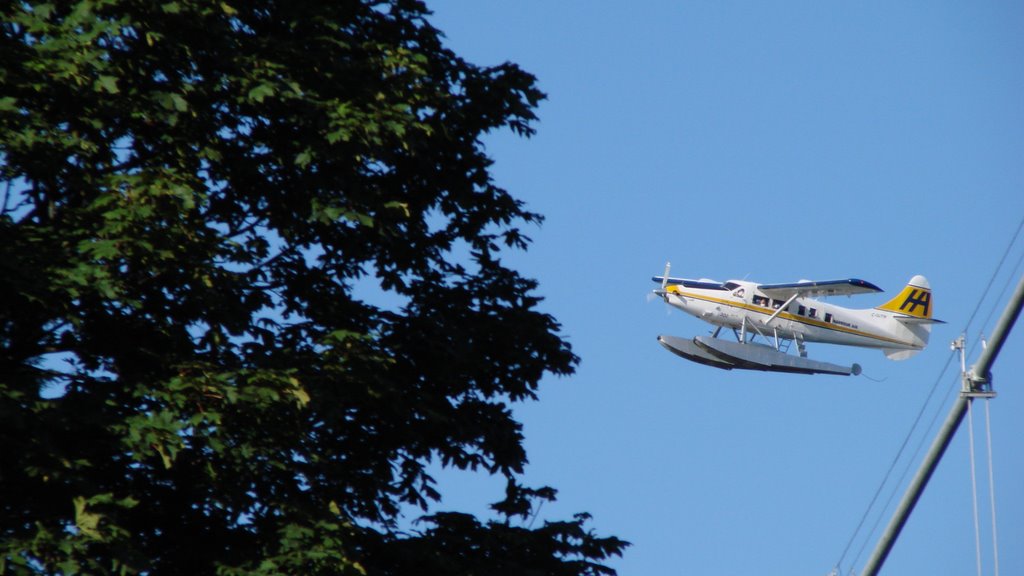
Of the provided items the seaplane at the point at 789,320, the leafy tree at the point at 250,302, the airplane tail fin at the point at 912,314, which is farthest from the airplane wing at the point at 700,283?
the leafy tree at the point at 250,302

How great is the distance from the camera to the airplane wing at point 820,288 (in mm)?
40219

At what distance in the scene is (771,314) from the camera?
137 feet

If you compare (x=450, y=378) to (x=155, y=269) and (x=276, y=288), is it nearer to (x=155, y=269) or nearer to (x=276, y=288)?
(x=276, y=288)

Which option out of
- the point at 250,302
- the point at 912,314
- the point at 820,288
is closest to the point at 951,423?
the point at 250,302

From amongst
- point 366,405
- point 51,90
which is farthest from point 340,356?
point 51,90

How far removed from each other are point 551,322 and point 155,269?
17.7ft

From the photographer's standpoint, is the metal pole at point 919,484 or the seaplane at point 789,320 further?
the seaplane at point 789,320

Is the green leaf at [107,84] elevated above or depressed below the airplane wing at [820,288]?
below

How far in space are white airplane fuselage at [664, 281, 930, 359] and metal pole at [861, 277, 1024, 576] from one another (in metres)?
25.2

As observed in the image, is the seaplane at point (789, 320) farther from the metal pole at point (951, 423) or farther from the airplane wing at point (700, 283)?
the metal pole at point (951, 423)

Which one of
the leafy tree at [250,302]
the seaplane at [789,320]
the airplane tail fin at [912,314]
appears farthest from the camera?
the airplane tail fin at [912,314]

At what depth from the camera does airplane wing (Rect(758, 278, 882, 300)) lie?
Answer: 4022 centimetres

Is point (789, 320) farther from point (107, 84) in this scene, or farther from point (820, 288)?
point (107, 84)

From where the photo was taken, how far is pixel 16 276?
13195mm
